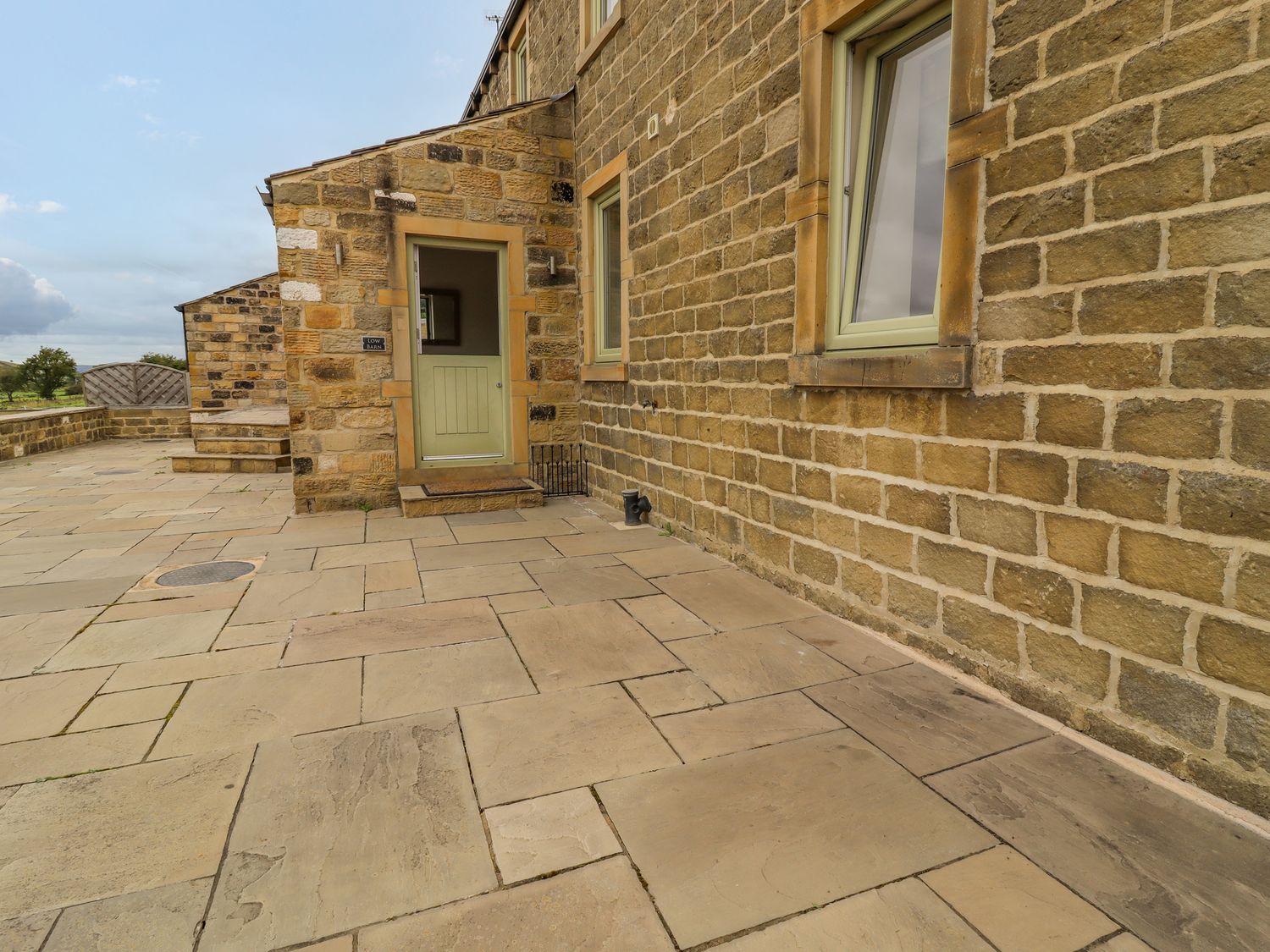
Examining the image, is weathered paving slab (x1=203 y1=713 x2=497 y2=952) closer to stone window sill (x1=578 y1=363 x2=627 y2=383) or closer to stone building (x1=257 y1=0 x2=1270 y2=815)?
stone building (x1=257 y1=0 x2=1270 y2=815)

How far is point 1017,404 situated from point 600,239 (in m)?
4.71

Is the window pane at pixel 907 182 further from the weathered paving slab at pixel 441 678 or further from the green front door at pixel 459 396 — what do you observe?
the green front door at pixel 459 396

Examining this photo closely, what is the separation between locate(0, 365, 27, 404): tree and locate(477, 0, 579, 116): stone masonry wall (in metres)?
24.8

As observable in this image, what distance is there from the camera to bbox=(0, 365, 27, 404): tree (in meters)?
23.0

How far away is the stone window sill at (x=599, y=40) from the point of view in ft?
17.4

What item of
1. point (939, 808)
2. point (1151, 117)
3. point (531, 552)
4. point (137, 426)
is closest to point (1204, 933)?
point (939, 808)

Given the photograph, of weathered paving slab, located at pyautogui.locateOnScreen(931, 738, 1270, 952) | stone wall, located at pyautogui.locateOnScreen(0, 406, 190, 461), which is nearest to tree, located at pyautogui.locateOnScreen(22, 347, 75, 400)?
stone wall, located at pyautogui.locateOnScreen(0, 406, 190, 461)

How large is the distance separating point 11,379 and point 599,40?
91.9ft

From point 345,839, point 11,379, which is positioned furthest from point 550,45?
point 11,379

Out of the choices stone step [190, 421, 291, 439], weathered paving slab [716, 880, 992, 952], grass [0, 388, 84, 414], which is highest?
grass [0, 388, 84, 414]

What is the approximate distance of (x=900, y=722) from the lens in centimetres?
221

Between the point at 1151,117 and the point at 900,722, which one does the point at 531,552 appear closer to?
the point at 900,722

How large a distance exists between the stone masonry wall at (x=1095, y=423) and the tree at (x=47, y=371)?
29.0 meters

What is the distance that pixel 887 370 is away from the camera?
9.16 ft
